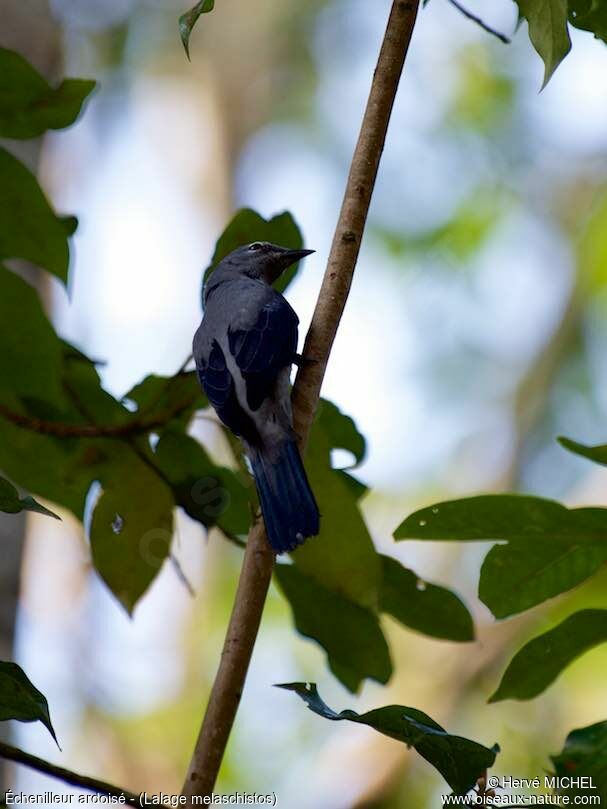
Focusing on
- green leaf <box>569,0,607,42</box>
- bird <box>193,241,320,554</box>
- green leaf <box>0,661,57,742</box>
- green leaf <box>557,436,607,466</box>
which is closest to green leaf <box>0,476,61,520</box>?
green leaf <box>0,661,57,742</box>

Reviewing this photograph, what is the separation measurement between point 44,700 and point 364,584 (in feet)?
3.33

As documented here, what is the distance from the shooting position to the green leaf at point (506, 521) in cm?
225

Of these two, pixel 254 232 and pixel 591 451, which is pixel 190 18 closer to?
pixel 254 232

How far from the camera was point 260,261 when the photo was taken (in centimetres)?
390

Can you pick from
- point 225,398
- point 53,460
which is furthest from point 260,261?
point 53,460

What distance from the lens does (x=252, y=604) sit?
220 centimetres

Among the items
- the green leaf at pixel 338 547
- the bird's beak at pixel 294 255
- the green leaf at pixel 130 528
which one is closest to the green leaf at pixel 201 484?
the green leaf at pixel 130 528

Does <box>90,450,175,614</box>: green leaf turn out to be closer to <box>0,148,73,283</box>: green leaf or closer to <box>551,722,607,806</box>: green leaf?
<box>0,148,73,283</box>: green leaf

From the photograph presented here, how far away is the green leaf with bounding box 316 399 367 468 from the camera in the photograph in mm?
A: 3023

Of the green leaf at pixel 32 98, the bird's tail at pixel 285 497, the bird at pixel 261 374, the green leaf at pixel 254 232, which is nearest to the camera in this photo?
the bird's tail at pixel 285 497

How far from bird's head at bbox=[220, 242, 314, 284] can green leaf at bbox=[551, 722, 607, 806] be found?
1.87m

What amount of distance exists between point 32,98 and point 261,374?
101 centimetres

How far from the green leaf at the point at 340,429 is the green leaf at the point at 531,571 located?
2.61ft

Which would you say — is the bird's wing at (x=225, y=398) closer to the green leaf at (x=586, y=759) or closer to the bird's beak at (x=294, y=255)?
the bird's beak at (x=294, y=255)
